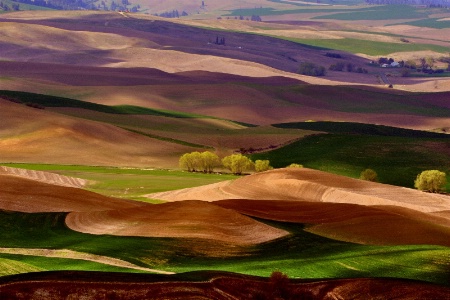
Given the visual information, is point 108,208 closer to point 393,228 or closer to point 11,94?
point 393,228

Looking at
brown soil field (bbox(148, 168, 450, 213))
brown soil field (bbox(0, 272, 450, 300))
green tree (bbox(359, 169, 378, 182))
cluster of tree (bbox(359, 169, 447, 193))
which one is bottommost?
green tree (bbox(359, 169, 378, 182))

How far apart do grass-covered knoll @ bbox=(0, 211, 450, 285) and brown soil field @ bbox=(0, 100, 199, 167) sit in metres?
45.0

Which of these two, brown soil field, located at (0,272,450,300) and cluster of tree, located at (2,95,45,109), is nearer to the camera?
brown soil field, located at (0,272,450,300)

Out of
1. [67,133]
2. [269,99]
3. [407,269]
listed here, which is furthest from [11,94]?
[407,269]

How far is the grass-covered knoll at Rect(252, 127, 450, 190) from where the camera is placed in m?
84.2

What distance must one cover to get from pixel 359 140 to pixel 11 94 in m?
47.8

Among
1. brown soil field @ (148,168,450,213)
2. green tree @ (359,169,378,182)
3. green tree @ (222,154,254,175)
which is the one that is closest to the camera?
brown soil field @ (148,168,450,213)

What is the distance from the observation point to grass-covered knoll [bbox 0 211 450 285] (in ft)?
104

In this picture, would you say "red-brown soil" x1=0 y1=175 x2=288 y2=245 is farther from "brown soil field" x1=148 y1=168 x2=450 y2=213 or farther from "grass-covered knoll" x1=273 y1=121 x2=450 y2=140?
"grass-covered knoll" x1=273 y1=121 x2=450 y2=140

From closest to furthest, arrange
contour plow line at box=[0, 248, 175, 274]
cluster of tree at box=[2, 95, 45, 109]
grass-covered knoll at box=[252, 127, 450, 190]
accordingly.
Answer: contour plow line at box=[0, 248, 175, 274]
grass-covered knoll at box=[252, 127, 450, 190]
cluster of tree at box=[2, 95, 45, 109]

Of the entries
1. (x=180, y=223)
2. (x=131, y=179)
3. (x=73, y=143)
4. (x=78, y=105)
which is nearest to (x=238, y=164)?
(x=131, y=179)

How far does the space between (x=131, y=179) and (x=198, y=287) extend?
45385 mm

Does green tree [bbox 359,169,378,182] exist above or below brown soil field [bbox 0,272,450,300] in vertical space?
below

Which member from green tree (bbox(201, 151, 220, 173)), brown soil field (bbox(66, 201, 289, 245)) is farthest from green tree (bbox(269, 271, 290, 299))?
green tree (bbox(201, 151, 220, 173))
